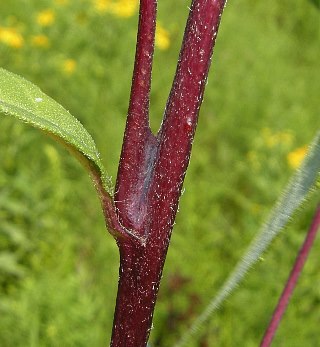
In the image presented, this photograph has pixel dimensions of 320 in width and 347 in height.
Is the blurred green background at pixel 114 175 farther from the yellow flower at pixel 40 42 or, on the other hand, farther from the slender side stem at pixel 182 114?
the slender side stem at pixel 182 114

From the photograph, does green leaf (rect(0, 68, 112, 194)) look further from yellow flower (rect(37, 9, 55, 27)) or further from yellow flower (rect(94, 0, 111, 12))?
yellow flower (rect(94, 0, 111, 12))

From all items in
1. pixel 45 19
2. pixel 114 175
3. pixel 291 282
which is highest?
pixel 291 282

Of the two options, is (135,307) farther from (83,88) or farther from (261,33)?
(261,33)

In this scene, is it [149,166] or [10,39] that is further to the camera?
[10,39]

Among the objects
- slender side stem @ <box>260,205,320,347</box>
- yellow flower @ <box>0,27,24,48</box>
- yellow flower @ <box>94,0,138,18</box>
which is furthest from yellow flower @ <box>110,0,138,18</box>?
slender side stem @ <box>260,205,320,347</box>

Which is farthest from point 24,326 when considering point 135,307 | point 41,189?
point 135,307

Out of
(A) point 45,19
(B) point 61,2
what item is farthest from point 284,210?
(B) point 61,2

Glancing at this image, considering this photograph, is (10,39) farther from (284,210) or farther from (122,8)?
(284,210)
